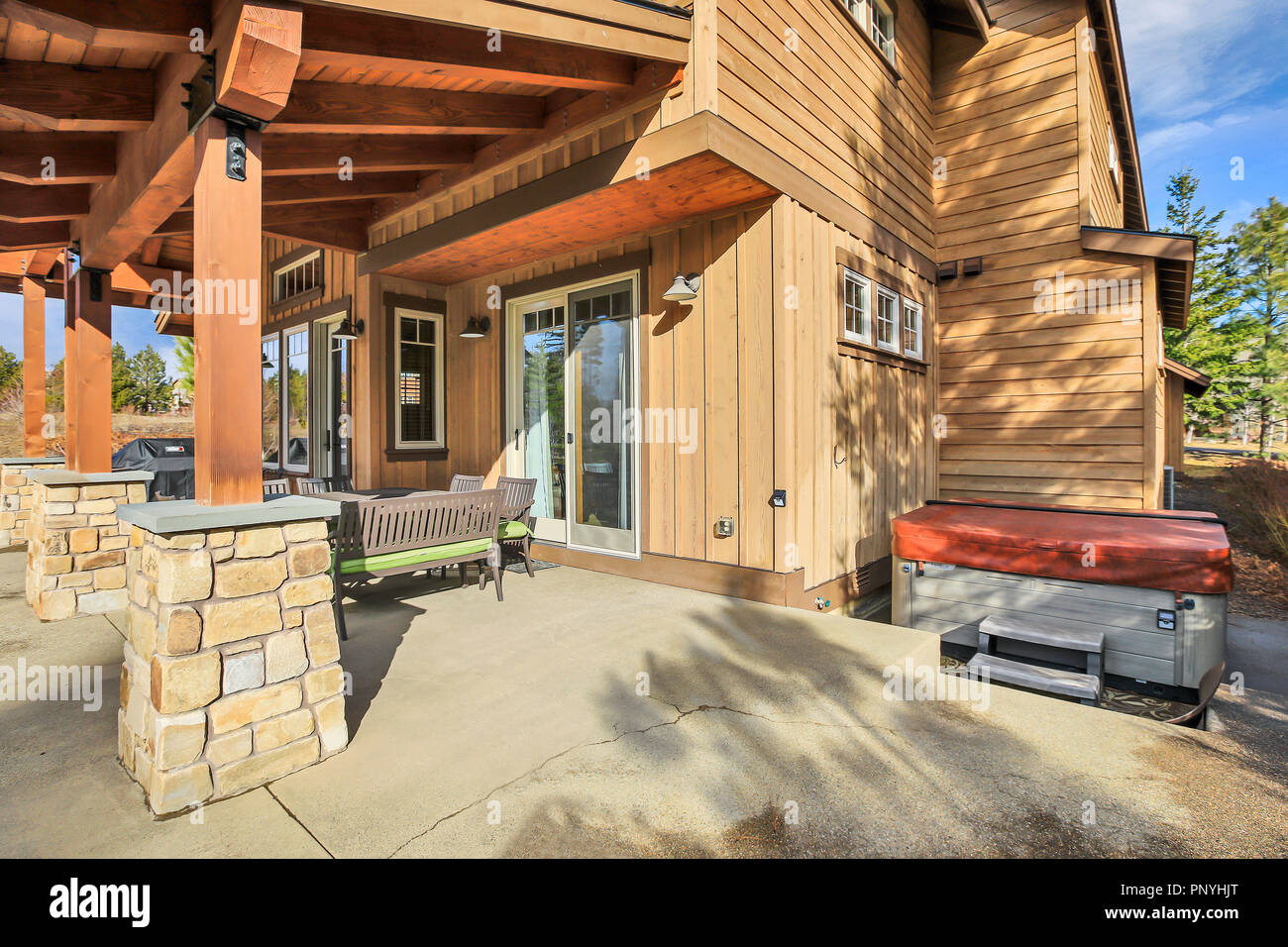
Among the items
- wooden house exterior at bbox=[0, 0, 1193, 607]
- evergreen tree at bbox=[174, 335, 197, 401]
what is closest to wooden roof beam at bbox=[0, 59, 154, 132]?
wooden house exterior at bbox=[0, 0, 1193, 607]

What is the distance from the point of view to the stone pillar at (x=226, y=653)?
198 cm

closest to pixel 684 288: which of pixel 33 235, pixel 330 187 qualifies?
pixel 330 187

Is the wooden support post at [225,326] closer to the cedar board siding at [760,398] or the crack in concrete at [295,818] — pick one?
the crack in concrete at [295,818]

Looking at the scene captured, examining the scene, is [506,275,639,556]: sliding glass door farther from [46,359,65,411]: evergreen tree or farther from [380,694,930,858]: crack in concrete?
[46,359,65,411]: evergreen tree

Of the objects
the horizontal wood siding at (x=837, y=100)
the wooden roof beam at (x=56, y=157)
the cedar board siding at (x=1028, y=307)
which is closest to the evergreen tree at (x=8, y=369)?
the wooden roof beam at (x=56, y=157)

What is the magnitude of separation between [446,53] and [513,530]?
323cm

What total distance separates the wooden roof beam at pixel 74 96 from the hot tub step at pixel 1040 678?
5.52m

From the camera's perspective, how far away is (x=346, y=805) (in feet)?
6.52

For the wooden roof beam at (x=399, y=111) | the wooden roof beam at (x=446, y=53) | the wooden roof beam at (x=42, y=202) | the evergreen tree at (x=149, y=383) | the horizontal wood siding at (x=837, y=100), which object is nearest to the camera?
the wooden roof beam at (x=446, y=53)

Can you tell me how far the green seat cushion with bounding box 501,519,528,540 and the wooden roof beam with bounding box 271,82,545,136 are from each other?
112 inches

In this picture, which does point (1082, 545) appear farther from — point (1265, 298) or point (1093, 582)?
point (1265, 298)

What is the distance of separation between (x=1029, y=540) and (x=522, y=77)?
4.32m

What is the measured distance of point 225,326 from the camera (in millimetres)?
2289
